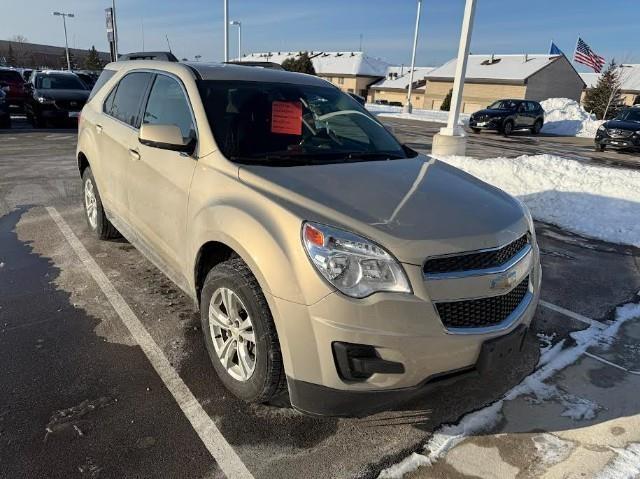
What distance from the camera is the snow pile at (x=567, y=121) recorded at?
91.7 ft

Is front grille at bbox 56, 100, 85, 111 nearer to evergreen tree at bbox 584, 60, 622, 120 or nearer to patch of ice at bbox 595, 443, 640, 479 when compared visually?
patch of ice at bbox 595, 443, 640, 479

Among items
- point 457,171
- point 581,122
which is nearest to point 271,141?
point 457,171

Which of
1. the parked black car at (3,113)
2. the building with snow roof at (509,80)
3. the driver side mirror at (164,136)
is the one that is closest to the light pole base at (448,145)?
the driver side mirror at (164,136)

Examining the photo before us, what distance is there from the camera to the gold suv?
2174mm

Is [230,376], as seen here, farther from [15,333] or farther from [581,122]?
[581,122]

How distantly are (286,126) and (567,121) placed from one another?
30.6m

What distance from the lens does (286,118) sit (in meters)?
3.36

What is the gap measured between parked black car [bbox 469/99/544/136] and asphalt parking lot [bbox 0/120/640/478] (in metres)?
20.4

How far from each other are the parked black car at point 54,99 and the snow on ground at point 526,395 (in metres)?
15.7

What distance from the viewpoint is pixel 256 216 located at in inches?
96.7

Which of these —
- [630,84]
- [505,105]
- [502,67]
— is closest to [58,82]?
[505,105]

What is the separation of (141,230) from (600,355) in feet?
11.6

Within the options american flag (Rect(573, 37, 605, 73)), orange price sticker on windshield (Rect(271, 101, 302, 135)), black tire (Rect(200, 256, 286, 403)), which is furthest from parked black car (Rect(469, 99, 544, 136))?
black tire (Rect(200, 256, 286, 403))

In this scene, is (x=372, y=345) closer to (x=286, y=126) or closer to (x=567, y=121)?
(x=286, y=126)
